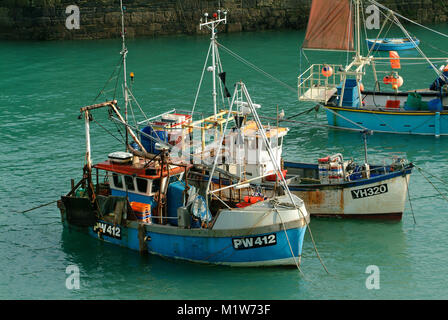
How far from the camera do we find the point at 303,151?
46.7 metres

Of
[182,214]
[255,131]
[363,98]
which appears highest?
[255,131]

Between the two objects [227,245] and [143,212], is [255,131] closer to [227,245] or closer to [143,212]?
[143,212]

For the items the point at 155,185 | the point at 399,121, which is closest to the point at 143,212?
the point at 155,185

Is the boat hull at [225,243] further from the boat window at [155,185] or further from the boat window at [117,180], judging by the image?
the boat window at [117,180]

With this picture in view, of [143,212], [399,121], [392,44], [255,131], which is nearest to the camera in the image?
[143,212]

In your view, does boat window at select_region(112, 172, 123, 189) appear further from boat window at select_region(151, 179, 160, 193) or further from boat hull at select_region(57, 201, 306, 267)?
boat hull at select_region(57, 201, 306, 267)

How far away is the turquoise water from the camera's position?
96.8 ft

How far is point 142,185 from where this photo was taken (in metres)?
32.1

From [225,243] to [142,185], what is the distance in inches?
177

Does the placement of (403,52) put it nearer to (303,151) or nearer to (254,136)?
(303,151)

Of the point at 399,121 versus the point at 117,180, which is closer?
the point at 117,180

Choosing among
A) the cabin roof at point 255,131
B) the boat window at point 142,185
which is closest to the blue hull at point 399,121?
the cabin roof at point 255,131

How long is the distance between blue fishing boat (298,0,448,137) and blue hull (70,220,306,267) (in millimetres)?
17888
